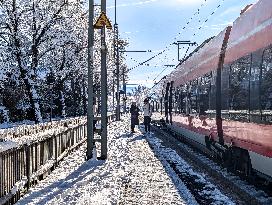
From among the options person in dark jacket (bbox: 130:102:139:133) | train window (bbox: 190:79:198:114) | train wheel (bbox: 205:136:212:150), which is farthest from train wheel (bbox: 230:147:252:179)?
person in dark jacket (bbox: 130:102:139:133)

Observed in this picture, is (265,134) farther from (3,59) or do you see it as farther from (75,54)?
(75,54)

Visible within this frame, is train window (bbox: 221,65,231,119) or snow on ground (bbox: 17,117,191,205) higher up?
train window (bbox: 221,65,231,119)

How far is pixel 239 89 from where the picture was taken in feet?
35.2

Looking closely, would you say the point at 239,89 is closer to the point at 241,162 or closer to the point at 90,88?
the point at 241,162

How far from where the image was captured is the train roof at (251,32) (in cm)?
899

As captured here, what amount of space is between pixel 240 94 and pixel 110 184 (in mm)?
3084

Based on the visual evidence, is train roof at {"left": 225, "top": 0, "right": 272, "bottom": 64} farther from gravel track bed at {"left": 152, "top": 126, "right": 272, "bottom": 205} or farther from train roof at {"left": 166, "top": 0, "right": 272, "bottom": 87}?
gravel track bed at {"left": 152, "top": 126, "right": 272, "bottom": 205}

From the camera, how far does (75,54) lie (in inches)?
1791

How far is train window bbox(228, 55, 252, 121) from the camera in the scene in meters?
10.1

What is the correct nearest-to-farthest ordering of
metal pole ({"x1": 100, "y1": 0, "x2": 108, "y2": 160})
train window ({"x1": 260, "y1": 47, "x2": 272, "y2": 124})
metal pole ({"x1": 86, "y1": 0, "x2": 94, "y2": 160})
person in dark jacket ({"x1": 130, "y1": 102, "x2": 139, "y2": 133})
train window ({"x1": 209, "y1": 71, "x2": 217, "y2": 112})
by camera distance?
train window ({"x1": 260, "y1": 47, "x2": 272, "y2": 124}), train window ({"x1": 209, "y1": 71, "x2": 217, "y2": 112}), metal pole ({"x1": 86, "y1": 0, "x2": 94, "y2": 160}), metal pole ({"x1": 100, "y1": 0, "x2": 108, "y2": 160}), person in dark jacket ({"x1": 130, "y1": 102, "x2": 139, "y2": 133})

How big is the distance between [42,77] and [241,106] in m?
36.3

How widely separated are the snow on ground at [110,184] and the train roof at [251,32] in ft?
9.45

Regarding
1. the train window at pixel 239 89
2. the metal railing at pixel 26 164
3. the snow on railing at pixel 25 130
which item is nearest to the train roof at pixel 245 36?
the train window at pixel 239 89

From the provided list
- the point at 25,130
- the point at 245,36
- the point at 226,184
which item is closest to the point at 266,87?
the point at 245,36
